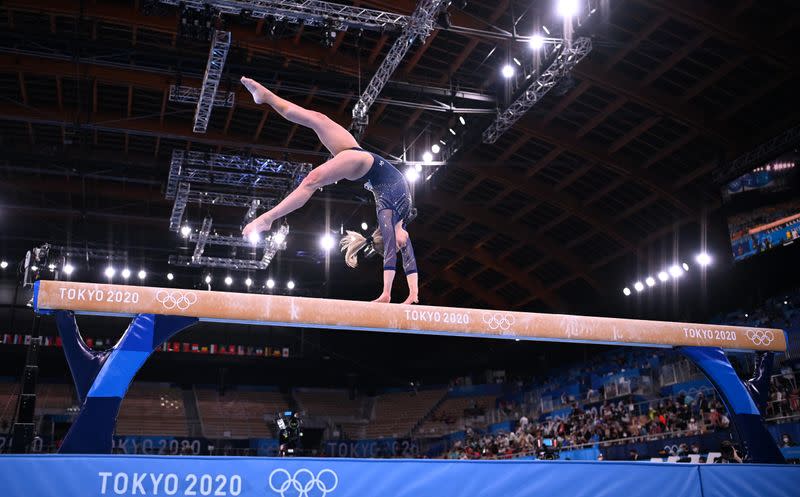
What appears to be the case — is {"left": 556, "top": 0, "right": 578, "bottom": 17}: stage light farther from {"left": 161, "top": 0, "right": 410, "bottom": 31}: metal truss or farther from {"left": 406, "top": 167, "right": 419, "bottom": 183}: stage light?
{"left": 406, "top": 167, "right": 419, "bottom": 183}: stage light

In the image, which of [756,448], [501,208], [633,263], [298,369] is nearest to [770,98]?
[633,263]

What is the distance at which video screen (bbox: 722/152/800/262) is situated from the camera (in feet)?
48.0

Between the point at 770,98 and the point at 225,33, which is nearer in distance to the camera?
the point at 225,33

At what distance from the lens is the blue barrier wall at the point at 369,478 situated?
3105 mm

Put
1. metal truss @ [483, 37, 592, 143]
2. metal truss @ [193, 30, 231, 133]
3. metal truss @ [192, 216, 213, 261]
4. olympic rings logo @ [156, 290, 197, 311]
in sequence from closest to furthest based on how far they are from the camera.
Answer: olympic rings logo @ [156, 290, 197, 311], metal truss @ [193, 30, 231, 133], metal truss @ [483, 37, 592, 143], metal truss @ [192, 216, 213, 261]

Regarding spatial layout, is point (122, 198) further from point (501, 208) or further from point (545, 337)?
point (545, 337)

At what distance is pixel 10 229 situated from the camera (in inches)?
965

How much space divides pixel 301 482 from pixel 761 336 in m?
5.06

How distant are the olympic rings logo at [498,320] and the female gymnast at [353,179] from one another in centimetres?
63

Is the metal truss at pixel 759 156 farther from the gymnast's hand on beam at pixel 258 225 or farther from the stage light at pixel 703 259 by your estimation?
the gymnast's hand on beam at pixel 258 225

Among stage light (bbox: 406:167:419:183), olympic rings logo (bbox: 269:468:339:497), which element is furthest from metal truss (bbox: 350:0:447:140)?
olympic rings logo (bbox: 269:468:339:497)

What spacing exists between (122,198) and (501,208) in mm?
13425

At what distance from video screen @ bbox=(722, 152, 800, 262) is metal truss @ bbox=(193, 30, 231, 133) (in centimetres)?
1256

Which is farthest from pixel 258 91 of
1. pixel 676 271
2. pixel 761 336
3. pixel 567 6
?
pixel 676 271
